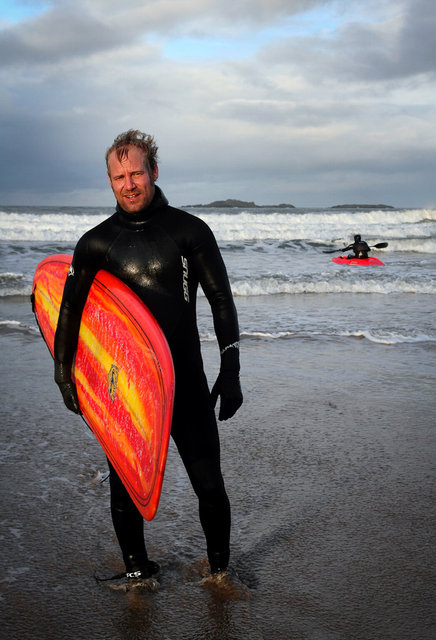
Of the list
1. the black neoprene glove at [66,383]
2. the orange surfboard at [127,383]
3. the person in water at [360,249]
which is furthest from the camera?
the person in water at [360,249]

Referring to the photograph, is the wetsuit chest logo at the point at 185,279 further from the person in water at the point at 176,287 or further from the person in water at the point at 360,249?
the person in water at the point at 360,249

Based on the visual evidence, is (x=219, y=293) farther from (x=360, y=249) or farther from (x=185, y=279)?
(x=360, y=249)

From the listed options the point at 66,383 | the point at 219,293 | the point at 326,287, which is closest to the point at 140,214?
the point at 219,293

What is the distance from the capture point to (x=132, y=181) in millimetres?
2283

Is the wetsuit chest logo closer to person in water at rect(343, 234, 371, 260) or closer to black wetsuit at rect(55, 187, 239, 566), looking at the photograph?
black wetsuit at rect(55, 187, 239, 566)

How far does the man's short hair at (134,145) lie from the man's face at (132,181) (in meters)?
0.02

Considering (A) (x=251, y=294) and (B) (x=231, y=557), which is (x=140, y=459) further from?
(A) (x=251, y=294)

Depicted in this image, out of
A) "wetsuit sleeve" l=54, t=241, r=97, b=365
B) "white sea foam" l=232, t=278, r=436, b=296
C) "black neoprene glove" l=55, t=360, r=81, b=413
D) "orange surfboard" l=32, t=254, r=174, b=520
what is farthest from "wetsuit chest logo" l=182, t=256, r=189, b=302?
"white sea foam" l=232, t=278, r=436, b=296

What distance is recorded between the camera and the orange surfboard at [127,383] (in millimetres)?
2164

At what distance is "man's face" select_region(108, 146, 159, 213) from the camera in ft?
7.48

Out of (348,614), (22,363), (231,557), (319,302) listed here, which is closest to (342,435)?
(231,557)

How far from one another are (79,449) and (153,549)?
1.30m

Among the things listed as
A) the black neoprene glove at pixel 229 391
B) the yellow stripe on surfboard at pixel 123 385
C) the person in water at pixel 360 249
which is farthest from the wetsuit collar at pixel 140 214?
the person in water at pixel 360 249

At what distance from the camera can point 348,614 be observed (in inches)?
86.0
